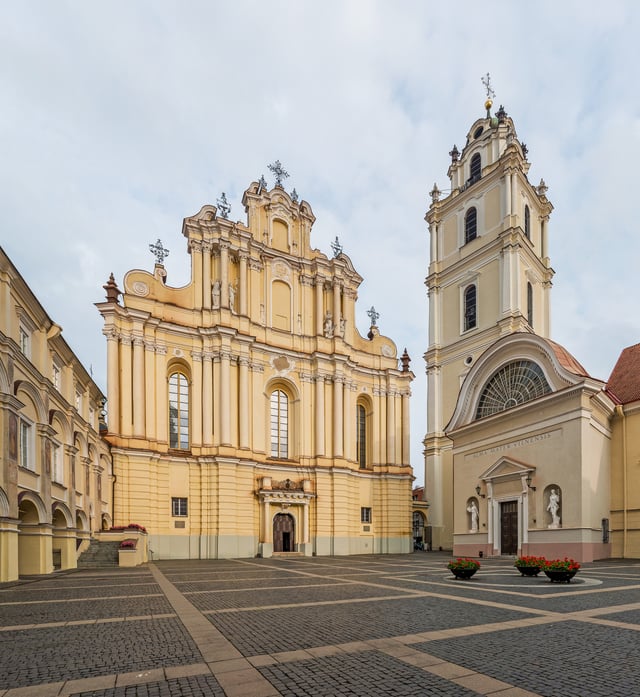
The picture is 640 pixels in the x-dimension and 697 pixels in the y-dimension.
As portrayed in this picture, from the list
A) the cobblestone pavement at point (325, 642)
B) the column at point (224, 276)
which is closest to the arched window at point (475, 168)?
the column at point (224, 276)

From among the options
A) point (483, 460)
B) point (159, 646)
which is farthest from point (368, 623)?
point (483, 460)

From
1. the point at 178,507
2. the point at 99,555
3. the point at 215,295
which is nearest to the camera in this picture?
the point at 99,555

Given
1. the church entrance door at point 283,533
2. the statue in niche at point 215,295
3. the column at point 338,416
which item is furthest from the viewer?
the column at point 338,416

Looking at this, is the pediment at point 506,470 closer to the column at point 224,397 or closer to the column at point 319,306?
the column at point 224,397

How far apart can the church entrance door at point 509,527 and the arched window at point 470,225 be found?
23368 mm

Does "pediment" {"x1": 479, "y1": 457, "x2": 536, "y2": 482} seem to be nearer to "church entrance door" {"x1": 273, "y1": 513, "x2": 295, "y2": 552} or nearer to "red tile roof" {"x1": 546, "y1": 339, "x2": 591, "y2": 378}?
"red tile roof" {"x1": 546, "y1": 339, "x2": 591, "y2": 378}

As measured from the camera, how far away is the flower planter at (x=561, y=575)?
48.6 feet

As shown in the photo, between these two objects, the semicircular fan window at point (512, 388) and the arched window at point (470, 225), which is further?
the arched window at point (470, 225)

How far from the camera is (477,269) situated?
4231cm

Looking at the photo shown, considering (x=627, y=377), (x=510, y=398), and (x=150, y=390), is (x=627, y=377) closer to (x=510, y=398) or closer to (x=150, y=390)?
(x=510, y=398)

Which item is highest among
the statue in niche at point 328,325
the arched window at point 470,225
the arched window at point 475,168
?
the arched window at point 475,168

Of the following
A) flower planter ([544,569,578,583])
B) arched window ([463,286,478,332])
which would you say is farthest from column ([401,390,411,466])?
flower planter ([544,569,578,583])

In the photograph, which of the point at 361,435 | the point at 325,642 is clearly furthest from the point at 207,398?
the point at 325,642

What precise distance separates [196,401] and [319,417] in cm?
911
